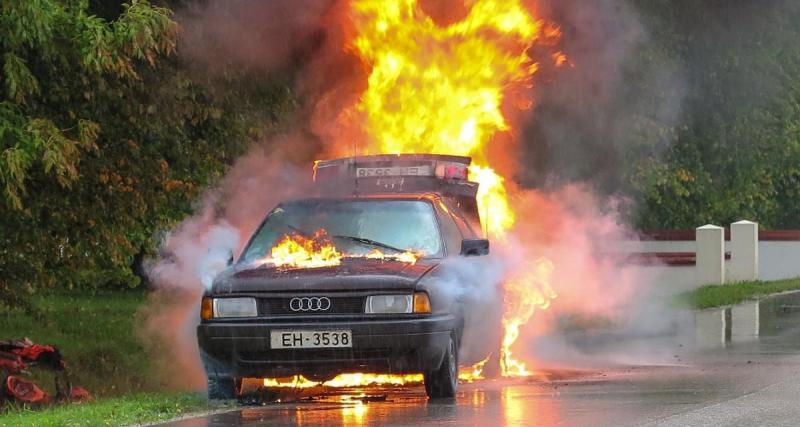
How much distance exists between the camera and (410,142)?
16.2 m

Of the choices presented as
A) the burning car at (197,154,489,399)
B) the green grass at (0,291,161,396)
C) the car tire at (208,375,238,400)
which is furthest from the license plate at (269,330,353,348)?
the green grass at (0,291,161,396)

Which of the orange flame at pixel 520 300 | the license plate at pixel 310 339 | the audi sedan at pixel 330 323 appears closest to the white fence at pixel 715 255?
the orange flame at pixel 520 300

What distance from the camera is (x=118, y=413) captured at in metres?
9.77

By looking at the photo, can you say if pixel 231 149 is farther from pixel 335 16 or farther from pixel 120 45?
pixel 120 45


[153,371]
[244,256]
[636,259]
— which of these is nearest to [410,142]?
[153,371]

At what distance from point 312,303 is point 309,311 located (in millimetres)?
60

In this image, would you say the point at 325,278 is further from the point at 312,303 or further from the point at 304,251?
the point at 304,251

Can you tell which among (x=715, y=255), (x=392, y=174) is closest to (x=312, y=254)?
(x=392, y=174)

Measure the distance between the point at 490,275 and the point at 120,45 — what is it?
3665 millimetres

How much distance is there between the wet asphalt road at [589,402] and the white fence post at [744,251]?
1448 centimetres

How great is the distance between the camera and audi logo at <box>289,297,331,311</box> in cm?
1013

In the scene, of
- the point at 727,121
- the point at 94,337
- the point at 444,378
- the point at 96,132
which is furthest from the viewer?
the point at 727,121

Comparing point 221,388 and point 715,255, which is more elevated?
point 715,255

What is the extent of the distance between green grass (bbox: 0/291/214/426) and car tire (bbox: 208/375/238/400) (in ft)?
0.31
